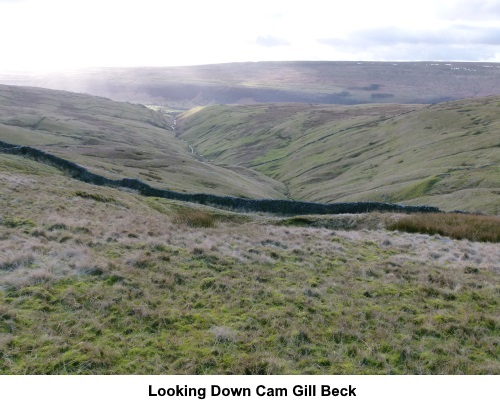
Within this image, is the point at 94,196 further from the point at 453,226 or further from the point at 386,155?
the point at 386,155

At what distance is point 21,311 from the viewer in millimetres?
11734

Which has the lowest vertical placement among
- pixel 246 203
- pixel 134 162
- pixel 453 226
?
pixel 246 203

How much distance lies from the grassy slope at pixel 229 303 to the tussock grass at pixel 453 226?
25.6 feet

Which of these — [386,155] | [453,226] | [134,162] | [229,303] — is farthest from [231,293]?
[386,155]

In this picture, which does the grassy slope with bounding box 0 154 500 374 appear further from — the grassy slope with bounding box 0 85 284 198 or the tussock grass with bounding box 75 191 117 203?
the grassy slope with bounding box 0 85 284 198

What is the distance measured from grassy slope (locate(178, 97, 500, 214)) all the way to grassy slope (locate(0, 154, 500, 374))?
42576 mm

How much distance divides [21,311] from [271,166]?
126598 millimetres

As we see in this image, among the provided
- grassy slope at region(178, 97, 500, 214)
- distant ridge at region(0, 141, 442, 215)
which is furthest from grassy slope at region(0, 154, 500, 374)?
grassy slope at region(178, 97, 500, 214)

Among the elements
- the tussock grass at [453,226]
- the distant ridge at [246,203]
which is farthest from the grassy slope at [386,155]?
the tussock grass at [453,226]

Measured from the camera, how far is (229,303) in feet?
45.2

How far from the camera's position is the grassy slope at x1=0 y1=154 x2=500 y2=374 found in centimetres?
1055

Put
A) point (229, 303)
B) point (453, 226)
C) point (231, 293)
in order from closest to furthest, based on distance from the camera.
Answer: point (229, 303), point (231, 293), point (453, 226)

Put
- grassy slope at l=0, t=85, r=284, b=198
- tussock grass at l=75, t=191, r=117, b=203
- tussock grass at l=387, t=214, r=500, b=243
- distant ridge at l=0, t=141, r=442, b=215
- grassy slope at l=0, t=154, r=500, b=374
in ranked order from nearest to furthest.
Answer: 1. grassy slope at l=0, t=154, r=500, b=374
2. tussock grass at l=387, t=214, r=500, b=243
3. tussock grass at l=75, t=191, r=117, b=203
4. distant ridge at l=0, t=141, r=442, b=215
5. grassy slope at l=0, t=85, r=284, b=198

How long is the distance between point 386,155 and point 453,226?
8302 centimetres
